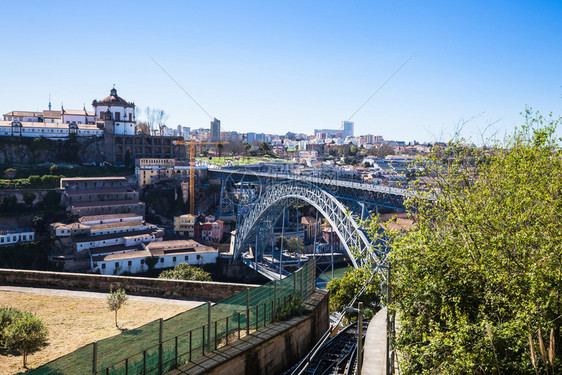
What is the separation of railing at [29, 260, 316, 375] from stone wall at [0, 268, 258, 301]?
2316 millimetres

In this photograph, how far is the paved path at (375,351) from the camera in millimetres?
7496

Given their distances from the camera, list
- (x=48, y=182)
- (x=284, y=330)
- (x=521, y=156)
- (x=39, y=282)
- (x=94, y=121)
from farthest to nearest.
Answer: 1. (x=94, y=121)
2. (x=48, y=182)
3. (x=39, y=282)
4. (x=521, y=156)
5. (x=284, y=330)

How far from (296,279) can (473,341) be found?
4158mm

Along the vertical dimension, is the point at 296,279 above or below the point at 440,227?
below

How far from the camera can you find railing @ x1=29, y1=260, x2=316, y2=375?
5176mm

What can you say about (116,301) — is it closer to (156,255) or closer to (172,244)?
(156,255)

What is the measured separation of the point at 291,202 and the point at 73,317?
20885mm

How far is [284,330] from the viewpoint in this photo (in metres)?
8.01

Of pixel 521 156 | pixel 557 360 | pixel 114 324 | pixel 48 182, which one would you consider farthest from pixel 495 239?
pixel 48 182

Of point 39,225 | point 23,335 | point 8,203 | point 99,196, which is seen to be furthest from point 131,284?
point 8,203

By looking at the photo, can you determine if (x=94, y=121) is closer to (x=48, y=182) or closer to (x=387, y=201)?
(x=48, y=182)

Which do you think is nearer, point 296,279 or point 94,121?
point 296,279

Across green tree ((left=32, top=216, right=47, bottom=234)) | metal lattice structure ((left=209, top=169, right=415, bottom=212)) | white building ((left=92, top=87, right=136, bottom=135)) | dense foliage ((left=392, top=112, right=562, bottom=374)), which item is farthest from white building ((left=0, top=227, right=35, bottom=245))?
dense foliage ((left=392, top=112, right=562, bottom=374))

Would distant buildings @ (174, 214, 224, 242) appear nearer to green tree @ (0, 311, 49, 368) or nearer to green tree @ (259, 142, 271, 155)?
green tree @ (259, 142, 271, 155)
